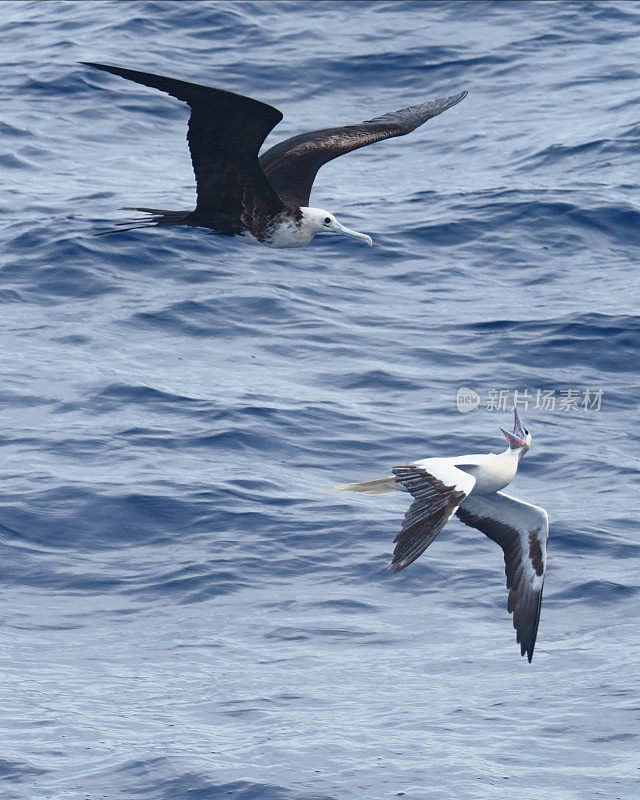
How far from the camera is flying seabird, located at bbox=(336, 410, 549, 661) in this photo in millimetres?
10797

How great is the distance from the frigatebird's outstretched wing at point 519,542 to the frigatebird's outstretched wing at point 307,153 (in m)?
3.12

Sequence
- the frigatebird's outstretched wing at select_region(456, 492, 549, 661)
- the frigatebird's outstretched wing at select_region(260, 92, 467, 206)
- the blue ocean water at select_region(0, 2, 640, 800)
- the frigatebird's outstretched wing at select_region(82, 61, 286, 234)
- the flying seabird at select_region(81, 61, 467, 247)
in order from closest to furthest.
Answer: the frigatebird's outstretched wing at select_region(82, 61, 286, 234) < the flying seabird at select_region(81, 61, 467, 247) < the frigatebird's outstretched wing at select_region(456, 492, 549, 661) < the blue ocean water at select_region(0, 2, 640, 800) < the frigatebird's outstretched wing at select_region(260, 92, 467, 206)

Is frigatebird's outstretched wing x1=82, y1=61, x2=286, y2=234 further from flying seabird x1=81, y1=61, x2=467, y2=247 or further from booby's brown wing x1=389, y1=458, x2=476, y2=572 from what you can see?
booby's brown wing x1=389, y1=458, x2=476, y2=572

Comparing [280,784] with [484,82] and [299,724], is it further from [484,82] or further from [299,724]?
[484,82]

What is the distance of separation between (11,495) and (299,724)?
12.8ft

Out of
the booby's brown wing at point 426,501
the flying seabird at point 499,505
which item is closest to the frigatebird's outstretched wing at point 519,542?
the flying seabird at point 499,505

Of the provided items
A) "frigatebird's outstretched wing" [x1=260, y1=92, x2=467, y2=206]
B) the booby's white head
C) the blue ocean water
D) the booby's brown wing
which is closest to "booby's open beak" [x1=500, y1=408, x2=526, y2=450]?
the booby's brown wing

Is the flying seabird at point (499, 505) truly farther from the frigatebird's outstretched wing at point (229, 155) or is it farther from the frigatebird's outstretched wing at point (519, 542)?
the frigatebird's outstretched wing at point (229, 155)

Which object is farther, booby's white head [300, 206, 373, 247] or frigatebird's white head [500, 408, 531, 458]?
booby's white head [300, 206, 373, 247]

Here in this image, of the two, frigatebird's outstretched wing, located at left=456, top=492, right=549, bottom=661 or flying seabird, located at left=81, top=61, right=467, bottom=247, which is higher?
flying seabird, located at left=81, top=61, right=467, bottom=247

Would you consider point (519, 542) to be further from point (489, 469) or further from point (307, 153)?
point (307, 153)

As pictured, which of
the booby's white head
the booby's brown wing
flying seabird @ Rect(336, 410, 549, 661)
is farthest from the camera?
the booby's white head

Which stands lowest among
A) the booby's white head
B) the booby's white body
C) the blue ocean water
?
the blue ocean water

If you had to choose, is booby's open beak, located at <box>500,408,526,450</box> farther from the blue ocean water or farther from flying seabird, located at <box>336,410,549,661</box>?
the blue ocean water
